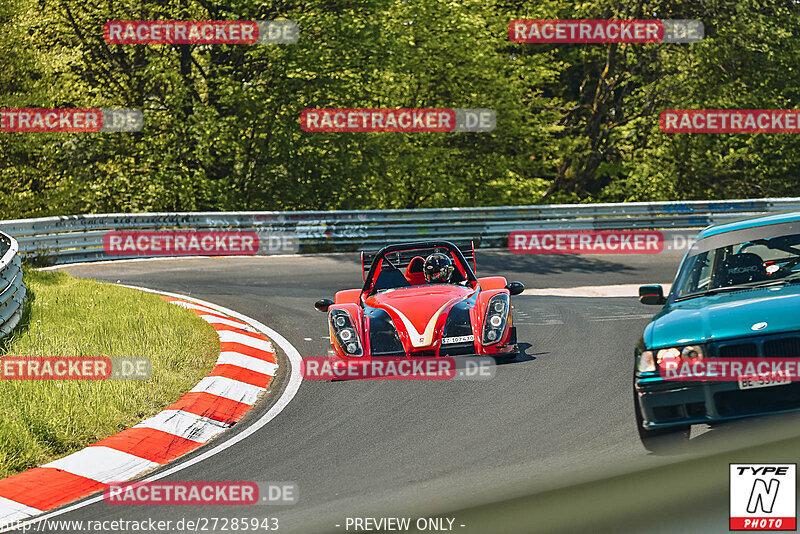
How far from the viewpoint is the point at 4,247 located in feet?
47.6

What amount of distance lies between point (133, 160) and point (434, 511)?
2249cm

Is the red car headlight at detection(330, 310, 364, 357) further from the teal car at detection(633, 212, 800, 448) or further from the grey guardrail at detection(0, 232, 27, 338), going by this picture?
the grey guardrail at detection(0, 232, 27, 338)

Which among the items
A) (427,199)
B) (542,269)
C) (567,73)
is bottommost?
(542,269)

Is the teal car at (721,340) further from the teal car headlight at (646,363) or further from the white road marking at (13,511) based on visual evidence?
the white road marking at (13,511)

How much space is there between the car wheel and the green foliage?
66.0ft

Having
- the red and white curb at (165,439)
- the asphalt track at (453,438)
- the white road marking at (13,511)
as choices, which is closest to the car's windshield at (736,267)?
the asphalt track at (453,438)

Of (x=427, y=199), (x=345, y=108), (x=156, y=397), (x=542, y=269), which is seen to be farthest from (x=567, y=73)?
(x=156, y=397)

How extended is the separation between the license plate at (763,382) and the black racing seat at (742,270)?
1612 millimetres

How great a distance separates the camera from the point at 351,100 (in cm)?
2644

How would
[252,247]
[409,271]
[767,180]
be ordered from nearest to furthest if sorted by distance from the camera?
[409,271], [252,247], [767,180]

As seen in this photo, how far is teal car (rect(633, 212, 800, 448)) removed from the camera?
596 centimetres

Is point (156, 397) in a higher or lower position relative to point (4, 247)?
lower

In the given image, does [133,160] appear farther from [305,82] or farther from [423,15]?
[423,15]

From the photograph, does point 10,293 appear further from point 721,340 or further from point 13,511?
point 721,340
